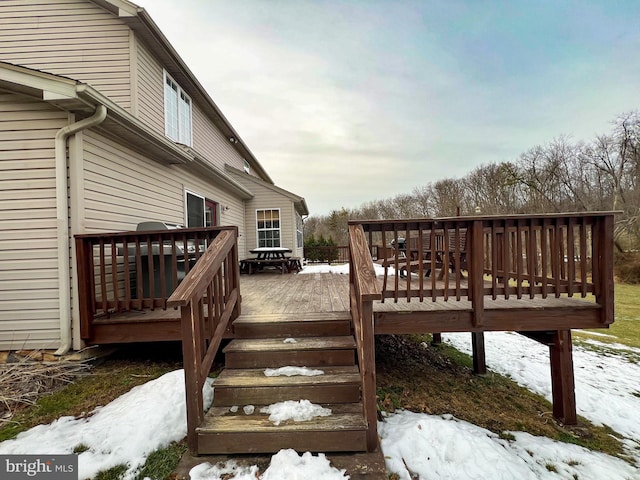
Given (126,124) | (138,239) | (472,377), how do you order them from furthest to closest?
(472,377), (126,124), (138,239)

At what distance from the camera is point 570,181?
18.3m

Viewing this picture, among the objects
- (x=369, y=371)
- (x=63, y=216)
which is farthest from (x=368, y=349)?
(x=63, y=216)

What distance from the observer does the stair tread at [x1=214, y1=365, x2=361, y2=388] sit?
224 cm

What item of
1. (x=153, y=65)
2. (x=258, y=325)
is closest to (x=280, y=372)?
(x=258, y=325)

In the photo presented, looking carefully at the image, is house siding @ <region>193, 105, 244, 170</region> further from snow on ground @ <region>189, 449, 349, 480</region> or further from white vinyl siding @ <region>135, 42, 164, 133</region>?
snow on ground @ <region>189, 449, 349, 480</region>

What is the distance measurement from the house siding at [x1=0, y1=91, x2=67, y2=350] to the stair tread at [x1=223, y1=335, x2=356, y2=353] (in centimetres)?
222

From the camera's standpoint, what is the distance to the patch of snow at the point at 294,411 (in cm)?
204

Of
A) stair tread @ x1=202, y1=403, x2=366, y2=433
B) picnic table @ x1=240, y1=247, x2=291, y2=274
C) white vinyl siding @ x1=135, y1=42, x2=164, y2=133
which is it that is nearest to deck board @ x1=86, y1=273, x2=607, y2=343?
stair tread @ x1=202, y1=403, x2=366, y2=433

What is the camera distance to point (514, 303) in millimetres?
3074

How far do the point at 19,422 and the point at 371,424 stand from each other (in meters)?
2.87

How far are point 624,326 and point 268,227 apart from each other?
1094 centimetres

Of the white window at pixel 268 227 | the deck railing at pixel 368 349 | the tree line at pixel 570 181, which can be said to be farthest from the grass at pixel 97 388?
the tree line at pixel 570 181

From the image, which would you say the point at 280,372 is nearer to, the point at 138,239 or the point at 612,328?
the point at 138,239

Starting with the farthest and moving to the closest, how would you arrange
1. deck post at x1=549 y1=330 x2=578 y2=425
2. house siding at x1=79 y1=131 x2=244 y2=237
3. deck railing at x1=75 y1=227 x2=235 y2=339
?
house siding at x1=79 y1=131 x2=244 y2=237, deck railing at x1=75 y1=227 x2=235 y2=339, deck post at x1=549 y1=330 x2=578 y2=425
